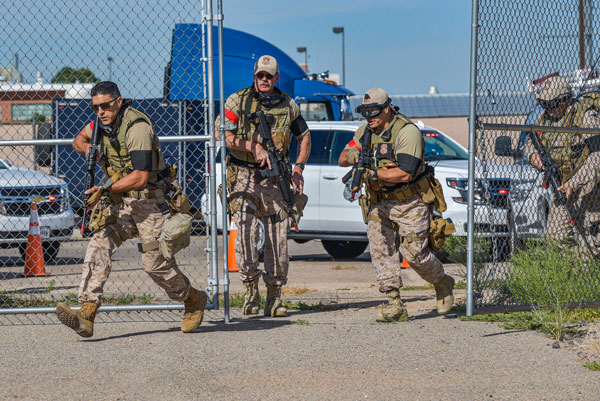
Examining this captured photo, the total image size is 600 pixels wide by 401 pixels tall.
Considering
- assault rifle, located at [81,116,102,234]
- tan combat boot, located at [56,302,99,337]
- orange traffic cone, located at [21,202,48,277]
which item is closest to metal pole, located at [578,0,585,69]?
assault rifle, located at [81,116,102,234]

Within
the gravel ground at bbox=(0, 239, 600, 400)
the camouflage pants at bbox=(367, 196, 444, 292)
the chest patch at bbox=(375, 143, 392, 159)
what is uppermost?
the chest patch at bbox=(375, 143, 392, 159)

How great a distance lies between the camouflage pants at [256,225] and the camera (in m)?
7.50

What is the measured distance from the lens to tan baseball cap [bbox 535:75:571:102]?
7.70 m

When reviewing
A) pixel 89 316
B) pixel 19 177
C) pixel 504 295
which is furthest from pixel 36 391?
pixel 19 177

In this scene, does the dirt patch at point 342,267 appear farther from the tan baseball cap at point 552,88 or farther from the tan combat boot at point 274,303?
the tan baseball cap at point 552,88

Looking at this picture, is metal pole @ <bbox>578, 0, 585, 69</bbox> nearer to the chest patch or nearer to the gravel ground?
the chest patch

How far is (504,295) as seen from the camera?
7355 mm

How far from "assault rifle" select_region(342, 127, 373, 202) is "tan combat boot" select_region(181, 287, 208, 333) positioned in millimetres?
1378

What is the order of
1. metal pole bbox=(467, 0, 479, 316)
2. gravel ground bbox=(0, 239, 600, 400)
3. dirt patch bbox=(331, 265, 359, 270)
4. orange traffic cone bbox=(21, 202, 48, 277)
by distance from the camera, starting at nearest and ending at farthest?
gravel ground bbox=(0, 239, 600, 400) < metal pole bbox=(467, 0, 479, 316) < orange traffic cone bbox=(21, 202, 48, 277) < dirt patch bbox=(331, 265, 359, 270)

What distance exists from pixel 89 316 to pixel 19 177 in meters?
7.17

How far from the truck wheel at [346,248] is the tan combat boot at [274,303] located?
5.32m

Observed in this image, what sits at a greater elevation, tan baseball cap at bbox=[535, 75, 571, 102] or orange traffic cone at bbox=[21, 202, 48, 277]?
tan baseball cap at bbox=[535, 75, 571, 102]

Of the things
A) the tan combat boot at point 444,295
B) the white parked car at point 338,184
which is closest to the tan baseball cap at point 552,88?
the tan combat boot at point 444,295

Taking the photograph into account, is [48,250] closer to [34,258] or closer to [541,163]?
[34,258]
